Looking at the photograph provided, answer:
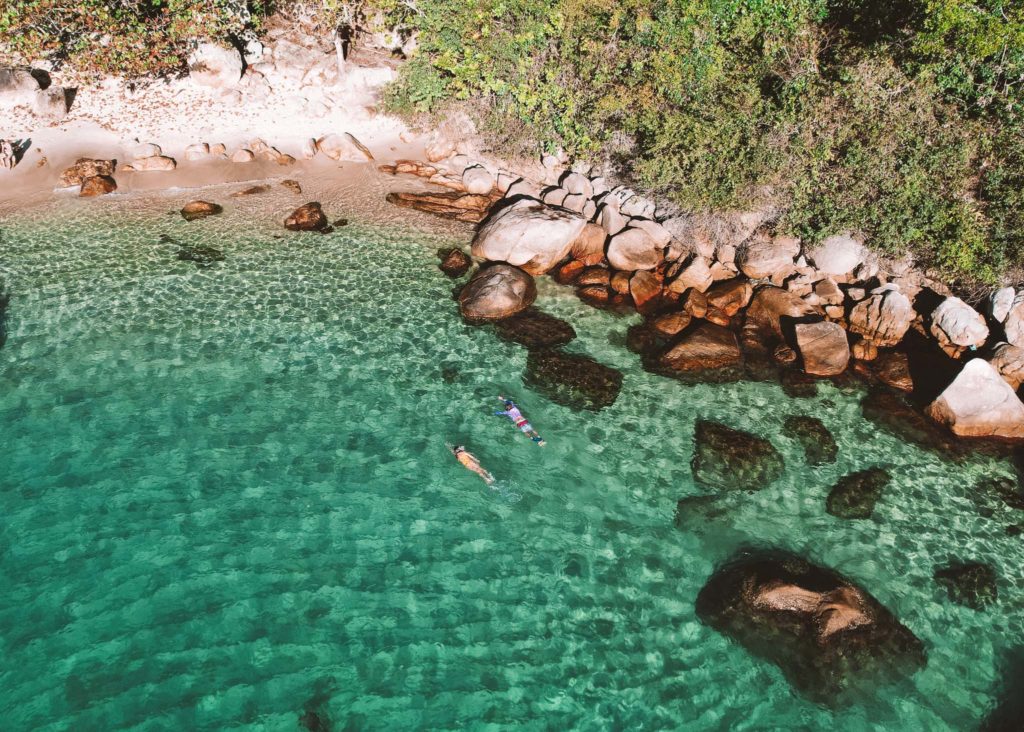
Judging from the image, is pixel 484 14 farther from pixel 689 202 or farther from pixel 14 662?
pixel 14 662

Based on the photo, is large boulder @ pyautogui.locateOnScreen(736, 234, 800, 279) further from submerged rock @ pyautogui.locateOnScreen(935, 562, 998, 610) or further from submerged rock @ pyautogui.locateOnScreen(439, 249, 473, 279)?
submerged rock @ pyautogui.locateOnScreen(935, 562, 998, 610)

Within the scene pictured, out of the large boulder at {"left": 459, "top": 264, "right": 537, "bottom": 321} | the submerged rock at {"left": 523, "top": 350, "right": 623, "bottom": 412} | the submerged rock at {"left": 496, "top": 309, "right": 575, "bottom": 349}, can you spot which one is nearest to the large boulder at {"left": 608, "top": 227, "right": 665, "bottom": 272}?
the large boulder at {"left": 459, "top": 264, "right": 537, "bottom": 321}

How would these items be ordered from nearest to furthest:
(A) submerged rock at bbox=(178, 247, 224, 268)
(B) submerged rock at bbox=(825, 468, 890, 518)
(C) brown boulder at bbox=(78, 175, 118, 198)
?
(B) submerged rock at bbox=(825, 468, 890, 518) < (A) submerged rock at bbox=(178, 247, 224, 268) < (C) brown boulder at bbox=(78, 175, 118, 198)

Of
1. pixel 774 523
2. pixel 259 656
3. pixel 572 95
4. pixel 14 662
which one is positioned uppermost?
pixel 572 95

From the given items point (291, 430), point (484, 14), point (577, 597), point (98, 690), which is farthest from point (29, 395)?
point (484, 14)

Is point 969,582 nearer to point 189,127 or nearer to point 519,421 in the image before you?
point 519,421

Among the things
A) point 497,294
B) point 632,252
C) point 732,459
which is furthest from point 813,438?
point 497,294
